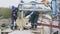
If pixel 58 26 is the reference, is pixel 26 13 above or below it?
above

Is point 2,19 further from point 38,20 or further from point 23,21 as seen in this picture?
point 38,20

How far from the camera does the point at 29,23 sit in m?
0.96

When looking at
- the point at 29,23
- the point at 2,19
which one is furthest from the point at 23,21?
the point at 2,19

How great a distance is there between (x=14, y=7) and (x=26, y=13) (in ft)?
0.32

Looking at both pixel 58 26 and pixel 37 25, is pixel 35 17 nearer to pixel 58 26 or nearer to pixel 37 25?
pixel 37 25

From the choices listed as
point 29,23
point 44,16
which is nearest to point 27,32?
point 29,23

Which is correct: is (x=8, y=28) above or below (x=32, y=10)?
below

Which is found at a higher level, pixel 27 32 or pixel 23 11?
pixel 23 11

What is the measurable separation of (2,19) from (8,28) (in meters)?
0.08

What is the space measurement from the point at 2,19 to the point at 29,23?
0.66 feet

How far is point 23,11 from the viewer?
0.95m

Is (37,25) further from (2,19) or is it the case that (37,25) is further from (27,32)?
(2,19)

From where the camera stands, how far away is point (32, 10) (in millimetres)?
954

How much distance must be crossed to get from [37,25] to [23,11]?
146mm
